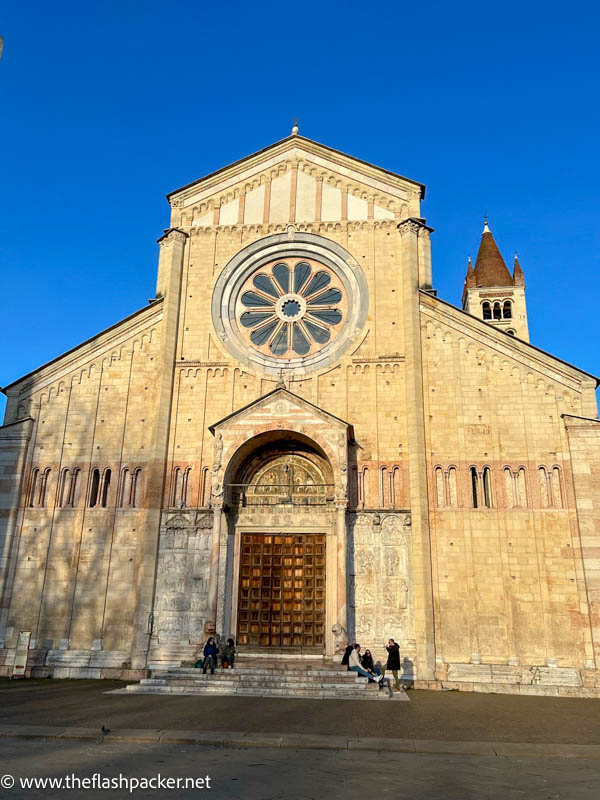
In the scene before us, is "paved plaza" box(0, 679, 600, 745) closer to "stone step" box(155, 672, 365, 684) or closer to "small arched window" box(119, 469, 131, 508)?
"stone step" box(155, 672, 365, 684)

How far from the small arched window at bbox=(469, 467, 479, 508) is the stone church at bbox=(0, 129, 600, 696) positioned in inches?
2.9

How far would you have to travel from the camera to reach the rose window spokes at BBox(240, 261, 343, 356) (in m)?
24.0

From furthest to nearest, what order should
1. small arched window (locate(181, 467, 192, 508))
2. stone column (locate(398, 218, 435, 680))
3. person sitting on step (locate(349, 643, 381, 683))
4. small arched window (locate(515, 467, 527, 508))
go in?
small arched window (locate(181, 467, 192, 508)) < small arched window (locate(515, 467, 527, 508)) < stone column (locate(398, 218, 435, 680)) < person sitting on step (locate(349, 643, 381, 683))

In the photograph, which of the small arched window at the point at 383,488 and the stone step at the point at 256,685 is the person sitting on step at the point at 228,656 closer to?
the stone step at the point at 256,685

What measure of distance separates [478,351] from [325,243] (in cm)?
715

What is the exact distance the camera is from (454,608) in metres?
19.7

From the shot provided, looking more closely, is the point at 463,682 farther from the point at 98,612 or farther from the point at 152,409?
the point at 152,409

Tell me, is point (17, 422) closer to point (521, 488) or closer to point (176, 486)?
point (176, 486)

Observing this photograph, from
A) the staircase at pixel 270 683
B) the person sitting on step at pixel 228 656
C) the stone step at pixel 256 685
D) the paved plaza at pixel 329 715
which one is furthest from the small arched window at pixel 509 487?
the person sitting on step at pixel 228 656

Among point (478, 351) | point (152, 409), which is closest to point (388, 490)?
point (478, 351)

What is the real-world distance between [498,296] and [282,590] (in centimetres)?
4050

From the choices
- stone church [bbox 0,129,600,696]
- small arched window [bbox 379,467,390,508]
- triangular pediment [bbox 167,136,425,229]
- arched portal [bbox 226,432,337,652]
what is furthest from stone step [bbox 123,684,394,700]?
triangular pediment [bbox 167,136,425,229]

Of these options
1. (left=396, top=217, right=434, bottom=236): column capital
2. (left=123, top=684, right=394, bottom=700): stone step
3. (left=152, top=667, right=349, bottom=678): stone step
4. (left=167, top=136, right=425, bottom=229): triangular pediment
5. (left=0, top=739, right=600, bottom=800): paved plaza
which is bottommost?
(left=123, top=684, right=394, bottom=700): stone step

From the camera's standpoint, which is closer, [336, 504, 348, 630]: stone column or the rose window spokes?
[336, 504, 348, 630]: stone column
